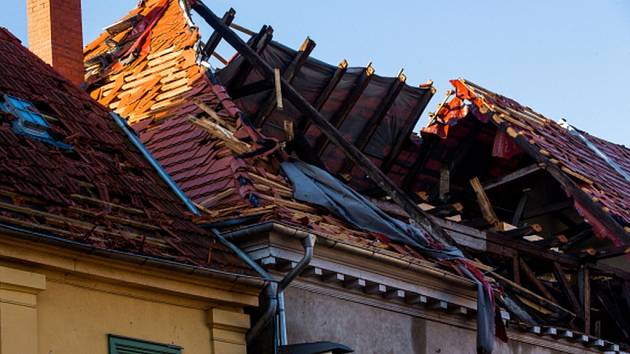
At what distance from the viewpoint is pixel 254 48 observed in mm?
23422

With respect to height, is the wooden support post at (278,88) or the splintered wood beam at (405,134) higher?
the splintered wood beam at (405,134)

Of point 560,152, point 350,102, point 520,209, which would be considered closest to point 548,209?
point 520,209

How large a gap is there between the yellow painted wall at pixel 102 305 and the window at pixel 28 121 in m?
2.39

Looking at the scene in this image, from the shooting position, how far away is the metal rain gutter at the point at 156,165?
18516 mm

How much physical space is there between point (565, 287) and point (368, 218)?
18.1 feet

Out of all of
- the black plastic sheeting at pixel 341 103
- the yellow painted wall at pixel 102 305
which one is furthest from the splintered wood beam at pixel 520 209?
the yellow painted wall at pixel 102 305

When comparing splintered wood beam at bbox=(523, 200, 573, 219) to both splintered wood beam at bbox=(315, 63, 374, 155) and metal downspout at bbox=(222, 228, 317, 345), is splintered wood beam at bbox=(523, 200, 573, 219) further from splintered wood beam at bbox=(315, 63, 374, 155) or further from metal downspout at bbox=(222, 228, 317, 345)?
metal downspout at bbox=(222, 228, 317, 345)

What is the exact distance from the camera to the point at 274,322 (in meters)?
17.5

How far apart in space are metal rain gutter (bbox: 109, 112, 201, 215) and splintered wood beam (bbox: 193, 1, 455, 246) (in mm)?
3299

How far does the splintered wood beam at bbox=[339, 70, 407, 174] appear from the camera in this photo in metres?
24.9

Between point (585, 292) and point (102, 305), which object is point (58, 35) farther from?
point (585, 292)

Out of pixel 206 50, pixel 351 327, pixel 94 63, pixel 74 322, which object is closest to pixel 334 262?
pixel 351 327

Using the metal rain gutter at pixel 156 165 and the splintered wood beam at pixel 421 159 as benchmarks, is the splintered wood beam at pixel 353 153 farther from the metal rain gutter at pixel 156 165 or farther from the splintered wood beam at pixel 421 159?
the splintered wood beam at pixel 421 159

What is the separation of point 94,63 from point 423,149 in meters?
5.37
